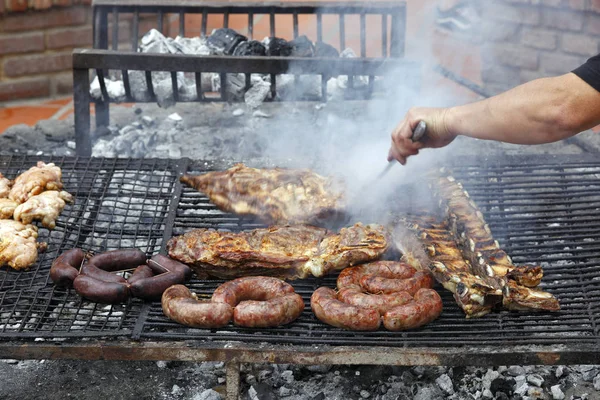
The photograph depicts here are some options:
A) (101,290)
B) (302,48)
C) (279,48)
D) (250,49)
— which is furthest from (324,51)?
(101,290)

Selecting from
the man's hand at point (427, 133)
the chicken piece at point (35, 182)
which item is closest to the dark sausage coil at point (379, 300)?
the man's hand at point (427, 133)

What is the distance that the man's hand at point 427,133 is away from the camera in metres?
4.10

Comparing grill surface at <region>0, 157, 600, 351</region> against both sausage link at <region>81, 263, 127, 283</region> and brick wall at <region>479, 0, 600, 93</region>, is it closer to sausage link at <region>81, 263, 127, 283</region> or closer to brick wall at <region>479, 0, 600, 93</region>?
sausage link at <region>81, 263, 127, 283</region>

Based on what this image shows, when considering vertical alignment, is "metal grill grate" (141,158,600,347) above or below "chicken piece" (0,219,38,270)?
below

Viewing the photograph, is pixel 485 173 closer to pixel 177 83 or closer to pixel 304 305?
pixel 304 305

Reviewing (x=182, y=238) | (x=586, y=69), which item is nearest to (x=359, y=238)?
(x=182, y=238)

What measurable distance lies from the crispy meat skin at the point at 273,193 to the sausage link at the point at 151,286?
983 mm

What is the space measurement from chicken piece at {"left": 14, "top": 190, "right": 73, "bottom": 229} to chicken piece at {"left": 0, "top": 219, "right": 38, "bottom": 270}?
0.45 feet

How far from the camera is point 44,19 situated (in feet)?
28.4

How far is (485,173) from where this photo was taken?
524 cm

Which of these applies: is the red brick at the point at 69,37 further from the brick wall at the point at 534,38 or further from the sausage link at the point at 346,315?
the sausage link at the point at 346,315

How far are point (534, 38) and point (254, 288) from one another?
631 centimetres

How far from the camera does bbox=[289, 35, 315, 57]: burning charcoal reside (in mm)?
6562

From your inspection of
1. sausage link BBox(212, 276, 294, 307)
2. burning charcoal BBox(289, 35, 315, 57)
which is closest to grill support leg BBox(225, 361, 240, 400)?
sausage link BBox(212, 276, 294, 307)
